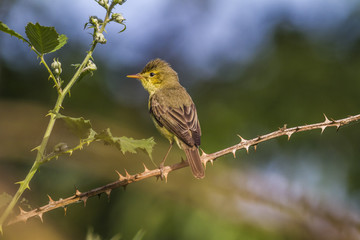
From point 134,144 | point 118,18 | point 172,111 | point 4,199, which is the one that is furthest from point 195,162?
point 4,199

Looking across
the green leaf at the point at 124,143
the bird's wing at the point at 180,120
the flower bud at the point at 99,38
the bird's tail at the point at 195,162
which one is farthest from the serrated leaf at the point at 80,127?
the bird's wing at the point at 180,120

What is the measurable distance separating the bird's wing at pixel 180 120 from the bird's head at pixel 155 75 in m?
0.69

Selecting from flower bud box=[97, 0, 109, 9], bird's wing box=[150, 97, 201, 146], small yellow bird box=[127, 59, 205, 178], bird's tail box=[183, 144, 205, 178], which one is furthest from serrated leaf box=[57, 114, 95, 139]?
bird's wing box=[150, 97, 201, 146]

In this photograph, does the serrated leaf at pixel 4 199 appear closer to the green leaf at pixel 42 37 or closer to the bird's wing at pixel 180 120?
the green leaf at pixel 42 37

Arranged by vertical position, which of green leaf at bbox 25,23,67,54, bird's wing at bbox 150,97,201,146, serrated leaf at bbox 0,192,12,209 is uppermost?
bird's wing at bbox 150,97,201,146

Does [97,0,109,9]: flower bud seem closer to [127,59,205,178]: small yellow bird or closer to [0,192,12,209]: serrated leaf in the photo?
[0,192,12,209]: serrated leaf

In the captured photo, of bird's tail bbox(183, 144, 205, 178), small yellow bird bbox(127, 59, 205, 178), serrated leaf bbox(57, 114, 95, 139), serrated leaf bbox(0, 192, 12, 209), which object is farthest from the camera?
small yellow bird bbox(127, 59, 205, 178)

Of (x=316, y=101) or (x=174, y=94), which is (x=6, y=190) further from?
(x=316, y=101)

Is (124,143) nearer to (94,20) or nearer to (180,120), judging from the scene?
(94,20)

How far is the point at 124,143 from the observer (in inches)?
56.5

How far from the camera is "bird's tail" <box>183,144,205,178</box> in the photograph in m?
3.23

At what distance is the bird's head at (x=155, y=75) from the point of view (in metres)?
5.42

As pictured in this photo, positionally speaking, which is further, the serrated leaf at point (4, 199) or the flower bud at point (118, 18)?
the flower bud at point (118, 18)

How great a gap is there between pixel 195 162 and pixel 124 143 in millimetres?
2125
